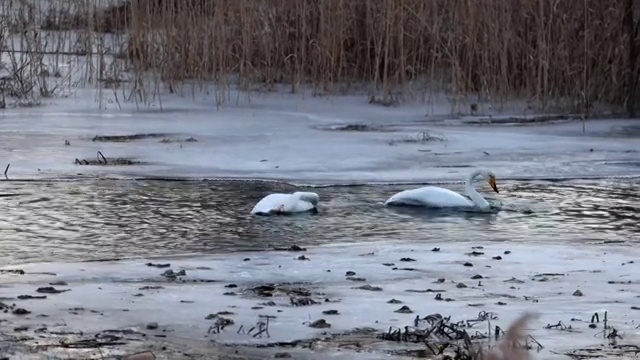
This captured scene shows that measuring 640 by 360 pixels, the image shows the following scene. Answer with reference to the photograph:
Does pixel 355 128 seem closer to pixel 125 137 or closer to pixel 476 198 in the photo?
pixel 125 137

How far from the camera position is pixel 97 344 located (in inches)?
129

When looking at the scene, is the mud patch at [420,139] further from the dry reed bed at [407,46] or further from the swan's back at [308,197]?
the swan's back at [308,197]

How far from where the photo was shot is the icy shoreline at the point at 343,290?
3537mm

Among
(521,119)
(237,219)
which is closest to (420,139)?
(521,119)

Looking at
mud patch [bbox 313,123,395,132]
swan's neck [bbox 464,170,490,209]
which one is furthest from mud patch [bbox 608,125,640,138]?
swan's neck [bbox 464,170,490,209]

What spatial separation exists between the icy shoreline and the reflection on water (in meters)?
0.30

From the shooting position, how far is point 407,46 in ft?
37.5

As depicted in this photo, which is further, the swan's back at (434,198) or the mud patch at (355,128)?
the mud patch at (355,128)

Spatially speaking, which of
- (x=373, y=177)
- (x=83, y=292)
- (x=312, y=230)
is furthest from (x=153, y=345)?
(x=373, y=177)

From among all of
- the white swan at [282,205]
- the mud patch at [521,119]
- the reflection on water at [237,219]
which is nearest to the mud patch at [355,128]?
the mud patch at [521,119]

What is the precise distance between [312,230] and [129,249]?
35.6 inches

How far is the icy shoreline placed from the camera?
3.54 metres

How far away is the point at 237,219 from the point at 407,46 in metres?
5.99

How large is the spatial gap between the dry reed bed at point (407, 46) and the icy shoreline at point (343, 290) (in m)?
6.22
